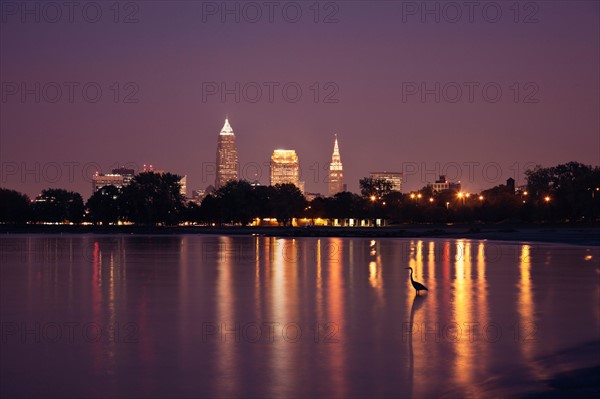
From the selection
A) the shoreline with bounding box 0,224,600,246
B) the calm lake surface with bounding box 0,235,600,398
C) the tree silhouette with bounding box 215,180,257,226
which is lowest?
the calm lake surface with bounding box 0,235,600,398

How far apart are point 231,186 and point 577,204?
305ft

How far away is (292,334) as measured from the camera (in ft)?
62.2

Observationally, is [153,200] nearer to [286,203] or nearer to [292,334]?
[286,203]

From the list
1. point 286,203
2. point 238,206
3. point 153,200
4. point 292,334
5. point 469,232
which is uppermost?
point 153,200

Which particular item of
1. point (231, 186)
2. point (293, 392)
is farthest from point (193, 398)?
point (231, 186)

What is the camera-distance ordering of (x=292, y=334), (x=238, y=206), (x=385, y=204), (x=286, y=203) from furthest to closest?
(x=385, y=204) → (x=286, y=203) → (x=238, y=206) → (x=292, y=334)

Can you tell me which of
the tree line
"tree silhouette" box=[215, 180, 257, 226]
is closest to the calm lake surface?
the tree line

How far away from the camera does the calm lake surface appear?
45.3 feet

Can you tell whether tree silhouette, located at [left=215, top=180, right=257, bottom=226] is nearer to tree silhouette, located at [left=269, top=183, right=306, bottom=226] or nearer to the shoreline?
tree silhouette, located at [left=269, top=183, right=306, bottom=226]

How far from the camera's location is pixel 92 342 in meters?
17.8

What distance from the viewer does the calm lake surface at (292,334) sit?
13.8m

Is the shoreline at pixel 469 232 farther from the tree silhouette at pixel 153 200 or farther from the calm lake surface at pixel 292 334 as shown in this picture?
the calm lake surface at pixel 292 334

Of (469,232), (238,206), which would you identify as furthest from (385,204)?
(469,232)

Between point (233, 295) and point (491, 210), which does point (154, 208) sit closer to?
point (491, 210)
